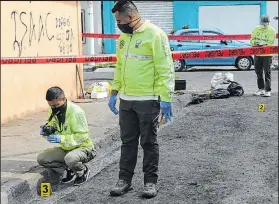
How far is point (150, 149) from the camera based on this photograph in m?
5.47

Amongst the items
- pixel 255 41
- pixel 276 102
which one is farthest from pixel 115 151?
pixel 255 41

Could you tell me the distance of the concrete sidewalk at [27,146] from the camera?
5.69 meters

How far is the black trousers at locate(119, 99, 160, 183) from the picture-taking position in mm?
5363

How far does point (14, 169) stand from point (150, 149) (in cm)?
166

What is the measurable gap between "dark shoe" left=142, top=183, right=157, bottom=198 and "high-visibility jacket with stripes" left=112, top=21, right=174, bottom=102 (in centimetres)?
85

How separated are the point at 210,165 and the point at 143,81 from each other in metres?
1.64

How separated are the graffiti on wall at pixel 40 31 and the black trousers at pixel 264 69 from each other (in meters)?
3.99

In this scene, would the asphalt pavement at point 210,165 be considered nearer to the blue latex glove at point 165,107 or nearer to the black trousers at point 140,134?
the black trousers at point 140,134

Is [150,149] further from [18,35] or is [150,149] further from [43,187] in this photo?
[18,35]

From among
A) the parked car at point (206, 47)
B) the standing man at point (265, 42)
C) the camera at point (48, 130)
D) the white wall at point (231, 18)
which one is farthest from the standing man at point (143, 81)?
the white wall at point (231, 18)

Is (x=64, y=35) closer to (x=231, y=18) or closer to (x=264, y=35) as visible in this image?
(x=264, y=35)

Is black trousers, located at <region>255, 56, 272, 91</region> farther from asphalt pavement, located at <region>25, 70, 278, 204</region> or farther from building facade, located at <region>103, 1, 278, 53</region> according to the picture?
building facade, located at <region>103, 1, 278, 53</region>

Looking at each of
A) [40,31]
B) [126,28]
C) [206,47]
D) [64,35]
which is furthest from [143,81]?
[206,47]

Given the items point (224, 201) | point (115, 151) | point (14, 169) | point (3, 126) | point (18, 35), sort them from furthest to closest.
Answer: point (18, 35) → point (3, 126) → point (115, 151) → point (14, 169) → point (224, 201)
